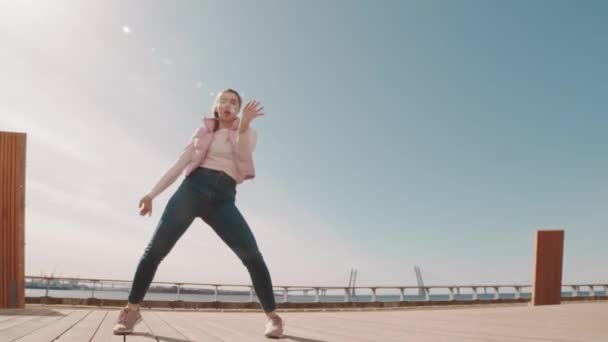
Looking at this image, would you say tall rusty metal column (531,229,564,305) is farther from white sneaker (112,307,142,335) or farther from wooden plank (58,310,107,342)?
wooden plank (58,310,107,342)

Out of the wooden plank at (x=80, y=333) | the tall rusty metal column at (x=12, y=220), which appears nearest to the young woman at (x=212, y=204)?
the wooden plank at (x=80, y=333)

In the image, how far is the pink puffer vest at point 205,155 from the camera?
3482 mm

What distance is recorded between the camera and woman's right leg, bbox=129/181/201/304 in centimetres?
319

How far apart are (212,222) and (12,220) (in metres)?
4.93

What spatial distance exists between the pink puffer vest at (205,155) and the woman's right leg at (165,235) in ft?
0.88

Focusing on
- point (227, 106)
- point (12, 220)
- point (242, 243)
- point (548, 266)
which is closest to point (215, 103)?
point (227, 106)

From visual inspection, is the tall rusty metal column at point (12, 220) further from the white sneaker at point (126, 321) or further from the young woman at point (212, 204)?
the white sneaker at point (126, 321)

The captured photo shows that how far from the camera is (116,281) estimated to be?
45.2 ft

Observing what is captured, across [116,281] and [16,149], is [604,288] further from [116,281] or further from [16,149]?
[16,149]

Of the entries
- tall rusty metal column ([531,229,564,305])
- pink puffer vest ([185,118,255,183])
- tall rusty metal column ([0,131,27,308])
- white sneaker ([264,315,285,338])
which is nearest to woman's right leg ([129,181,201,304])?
pink puffer vest ([185,118,255,183])

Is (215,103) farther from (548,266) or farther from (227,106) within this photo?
(548,266)

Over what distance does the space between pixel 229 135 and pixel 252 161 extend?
0.32 m

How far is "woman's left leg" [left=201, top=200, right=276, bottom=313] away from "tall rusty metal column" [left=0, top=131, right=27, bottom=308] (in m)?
4.86

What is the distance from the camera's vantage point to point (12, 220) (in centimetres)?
634
